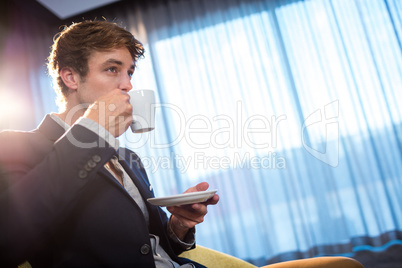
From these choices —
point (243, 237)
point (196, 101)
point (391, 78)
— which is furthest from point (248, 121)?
point (391, 78)

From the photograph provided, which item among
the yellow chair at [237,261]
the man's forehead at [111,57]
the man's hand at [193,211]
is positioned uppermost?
the man's forehead at [111,57]

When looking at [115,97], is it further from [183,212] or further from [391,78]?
[391,78]

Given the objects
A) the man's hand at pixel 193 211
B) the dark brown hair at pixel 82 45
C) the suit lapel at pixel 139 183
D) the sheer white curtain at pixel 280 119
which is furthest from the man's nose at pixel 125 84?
the sheer white curtain at pixel 280 119

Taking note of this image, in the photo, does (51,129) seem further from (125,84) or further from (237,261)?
(237,261)

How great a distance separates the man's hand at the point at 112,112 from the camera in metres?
0.79

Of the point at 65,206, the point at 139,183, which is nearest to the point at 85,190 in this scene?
the point at 65,206

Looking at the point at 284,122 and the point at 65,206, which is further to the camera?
the point at 284,122

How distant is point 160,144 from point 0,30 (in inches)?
73.1

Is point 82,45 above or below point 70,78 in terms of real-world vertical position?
above

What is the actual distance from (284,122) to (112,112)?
2.53 metres

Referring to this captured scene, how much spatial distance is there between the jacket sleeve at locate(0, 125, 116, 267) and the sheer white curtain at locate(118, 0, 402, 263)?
2.45m

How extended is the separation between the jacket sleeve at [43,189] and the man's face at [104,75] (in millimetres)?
480

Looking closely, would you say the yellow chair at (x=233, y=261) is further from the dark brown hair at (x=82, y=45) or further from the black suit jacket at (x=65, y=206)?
the dark brown hair at (x=82, y=45)

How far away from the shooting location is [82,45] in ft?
4.31
